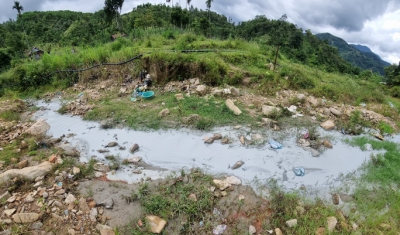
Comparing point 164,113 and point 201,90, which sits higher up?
point 201,90

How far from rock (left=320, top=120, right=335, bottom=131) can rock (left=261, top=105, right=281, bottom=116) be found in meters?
0.81

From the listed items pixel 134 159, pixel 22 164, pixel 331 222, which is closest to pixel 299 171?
pixel 331 222

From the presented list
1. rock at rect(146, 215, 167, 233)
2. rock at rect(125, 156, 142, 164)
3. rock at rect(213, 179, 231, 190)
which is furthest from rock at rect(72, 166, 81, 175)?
rock at rect(213, 179, 231, 190)

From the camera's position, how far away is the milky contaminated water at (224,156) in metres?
2.88

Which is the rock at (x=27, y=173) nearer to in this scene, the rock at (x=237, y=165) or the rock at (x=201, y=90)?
the rock at (x=237, y=165)

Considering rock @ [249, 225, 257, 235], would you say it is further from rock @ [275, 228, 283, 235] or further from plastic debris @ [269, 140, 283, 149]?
plastic debris @ [269, 140, 283, 149]

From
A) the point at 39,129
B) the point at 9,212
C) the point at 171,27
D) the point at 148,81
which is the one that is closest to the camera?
the point at 9,212

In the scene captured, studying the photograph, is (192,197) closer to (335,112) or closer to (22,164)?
(22,164)

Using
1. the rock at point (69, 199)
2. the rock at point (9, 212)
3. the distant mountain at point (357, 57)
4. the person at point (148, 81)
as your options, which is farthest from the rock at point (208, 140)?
the distant mountain at point (357, 57)

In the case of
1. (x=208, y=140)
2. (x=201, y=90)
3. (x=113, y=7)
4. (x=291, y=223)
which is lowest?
(x=291, y=223)

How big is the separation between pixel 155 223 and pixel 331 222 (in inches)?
70.8

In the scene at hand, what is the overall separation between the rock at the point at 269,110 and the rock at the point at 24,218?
3673mm

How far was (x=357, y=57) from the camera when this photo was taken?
182 feet

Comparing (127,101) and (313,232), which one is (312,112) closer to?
(313,232)
